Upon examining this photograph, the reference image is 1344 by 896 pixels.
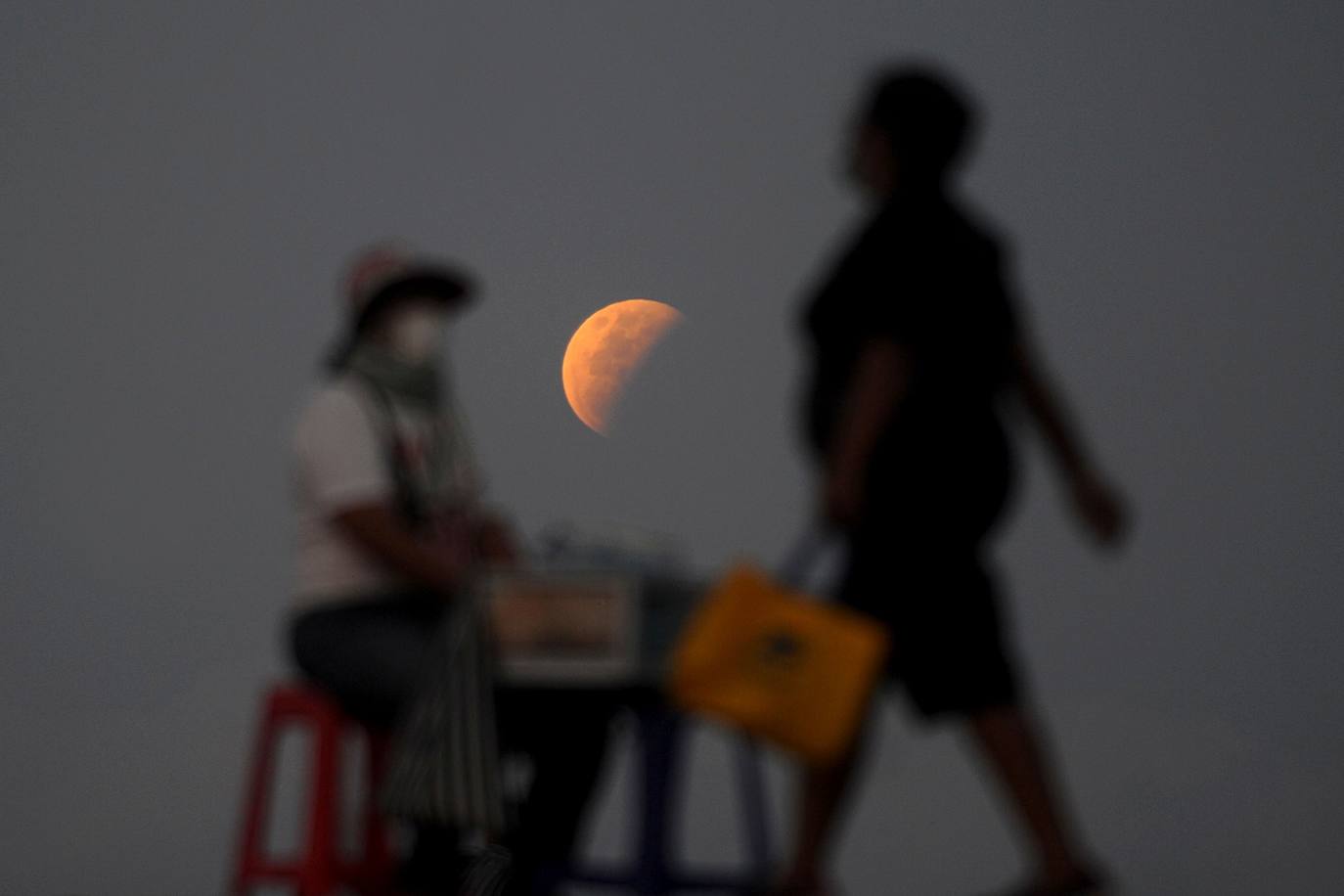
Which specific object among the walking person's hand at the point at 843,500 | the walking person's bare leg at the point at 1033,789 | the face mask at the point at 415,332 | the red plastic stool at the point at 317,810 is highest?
the face mask at the point at 415,332

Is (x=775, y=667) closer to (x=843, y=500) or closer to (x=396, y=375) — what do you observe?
(x=843, y=500)

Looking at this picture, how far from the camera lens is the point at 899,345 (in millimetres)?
2430

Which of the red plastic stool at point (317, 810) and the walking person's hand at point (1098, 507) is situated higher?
the walking person's hand at point (1098, 507)

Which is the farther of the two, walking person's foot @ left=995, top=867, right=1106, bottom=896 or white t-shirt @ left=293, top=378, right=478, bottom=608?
white t-shirt @ left=293, top=378, right=478, bottom=608

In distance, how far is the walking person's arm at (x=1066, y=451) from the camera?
2570mm

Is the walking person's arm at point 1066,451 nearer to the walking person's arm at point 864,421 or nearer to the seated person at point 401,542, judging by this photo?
the walking person's arm at point 864,421

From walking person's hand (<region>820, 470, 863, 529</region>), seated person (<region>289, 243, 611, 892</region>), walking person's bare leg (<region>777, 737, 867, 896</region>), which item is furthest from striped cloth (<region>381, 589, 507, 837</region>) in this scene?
walking person's hand (<region>820, 470, 863, 529</region>)

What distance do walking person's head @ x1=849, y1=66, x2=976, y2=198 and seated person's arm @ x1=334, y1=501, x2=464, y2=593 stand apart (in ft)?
2.86

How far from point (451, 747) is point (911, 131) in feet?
3.71

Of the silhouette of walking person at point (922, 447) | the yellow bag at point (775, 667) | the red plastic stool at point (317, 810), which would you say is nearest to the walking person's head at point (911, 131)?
the silhouette of walking person at point (922, 447)

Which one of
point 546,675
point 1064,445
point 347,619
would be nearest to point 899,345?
point 1064,445

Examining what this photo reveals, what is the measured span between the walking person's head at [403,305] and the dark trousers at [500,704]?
443mm

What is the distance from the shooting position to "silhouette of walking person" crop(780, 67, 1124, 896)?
241cm

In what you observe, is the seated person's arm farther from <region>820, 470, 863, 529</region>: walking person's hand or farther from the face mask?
<region>820, 470, 863, 529</region>: walking person's hand
